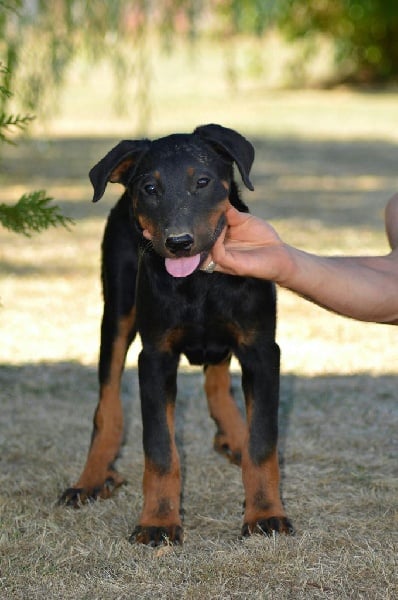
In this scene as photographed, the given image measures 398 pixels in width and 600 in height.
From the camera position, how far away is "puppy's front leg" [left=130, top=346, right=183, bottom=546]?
416 cm

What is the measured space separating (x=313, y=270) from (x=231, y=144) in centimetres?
55

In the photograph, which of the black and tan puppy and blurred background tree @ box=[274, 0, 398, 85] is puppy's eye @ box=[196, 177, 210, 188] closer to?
the black and tan puppy

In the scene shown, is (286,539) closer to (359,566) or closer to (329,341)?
(359,566)

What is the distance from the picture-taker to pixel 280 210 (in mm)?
12555

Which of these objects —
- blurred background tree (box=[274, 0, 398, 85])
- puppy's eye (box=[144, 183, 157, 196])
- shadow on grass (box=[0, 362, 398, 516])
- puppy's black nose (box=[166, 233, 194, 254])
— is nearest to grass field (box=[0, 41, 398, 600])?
shadow on grass (box=[0, 362, 398, 516])

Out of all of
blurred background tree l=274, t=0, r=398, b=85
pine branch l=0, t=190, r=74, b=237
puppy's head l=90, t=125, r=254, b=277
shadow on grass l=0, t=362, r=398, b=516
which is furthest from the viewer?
blurred background tree l=274, t=0, r=398, b=85

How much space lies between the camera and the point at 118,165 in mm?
4246

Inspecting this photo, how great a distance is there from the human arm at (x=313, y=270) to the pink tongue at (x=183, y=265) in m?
0.08

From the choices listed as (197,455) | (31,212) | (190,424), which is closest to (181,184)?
(31,212)

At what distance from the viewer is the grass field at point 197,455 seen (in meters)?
3.82

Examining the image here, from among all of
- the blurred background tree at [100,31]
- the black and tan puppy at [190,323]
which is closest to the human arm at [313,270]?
the black and tan puppy at [190,323]

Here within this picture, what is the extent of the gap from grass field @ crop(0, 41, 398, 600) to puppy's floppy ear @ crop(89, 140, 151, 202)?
126 centimetres

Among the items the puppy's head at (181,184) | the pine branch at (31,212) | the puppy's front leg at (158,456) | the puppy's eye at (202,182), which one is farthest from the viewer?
the pine branch at (31,212)

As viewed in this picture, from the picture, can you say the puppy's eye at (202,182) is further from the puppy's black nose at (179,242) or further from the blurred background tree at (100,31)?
the blurred background tree at (100,31)
